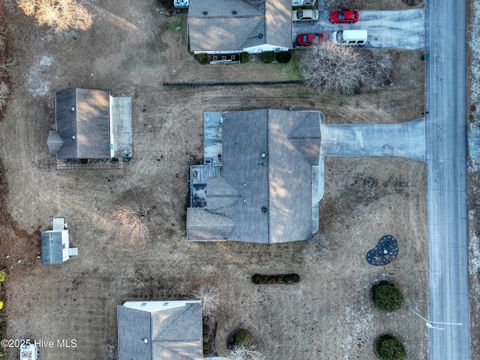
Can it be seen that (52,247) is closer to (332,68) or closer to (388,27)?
(332,68)

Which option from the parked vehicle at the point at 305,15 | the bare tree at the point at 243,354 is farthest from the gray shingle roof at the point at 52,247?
the parked vehicle at the point at 305,15

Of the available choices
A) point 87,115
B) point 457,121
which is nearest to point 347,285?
point 457,121

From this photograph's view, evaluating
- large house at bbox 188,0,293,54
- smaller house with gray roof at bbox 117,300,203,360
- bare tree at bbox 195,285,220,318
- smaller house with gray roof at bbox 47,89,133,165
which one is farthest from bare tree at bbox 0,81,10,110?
bare tree at bbox 195,285,220,318

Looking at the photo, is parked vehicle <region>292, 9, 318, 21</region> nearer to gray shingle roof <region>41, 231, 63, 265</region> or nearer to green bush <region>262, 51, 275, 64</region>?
green bush <region>262, 51, 275, 64</region>

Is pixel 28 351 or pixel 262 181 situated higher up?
pixel 262 181

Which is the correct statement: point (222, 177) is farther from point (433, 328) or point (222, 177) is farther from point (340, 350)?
point (433, 328)

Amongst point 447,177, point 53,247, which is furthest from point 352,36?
point 53,247

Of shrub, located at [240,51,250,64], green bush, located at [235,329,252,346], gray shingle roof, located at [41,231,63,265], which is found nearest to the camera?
gray shingle roof, located at [41,231,63,265]
